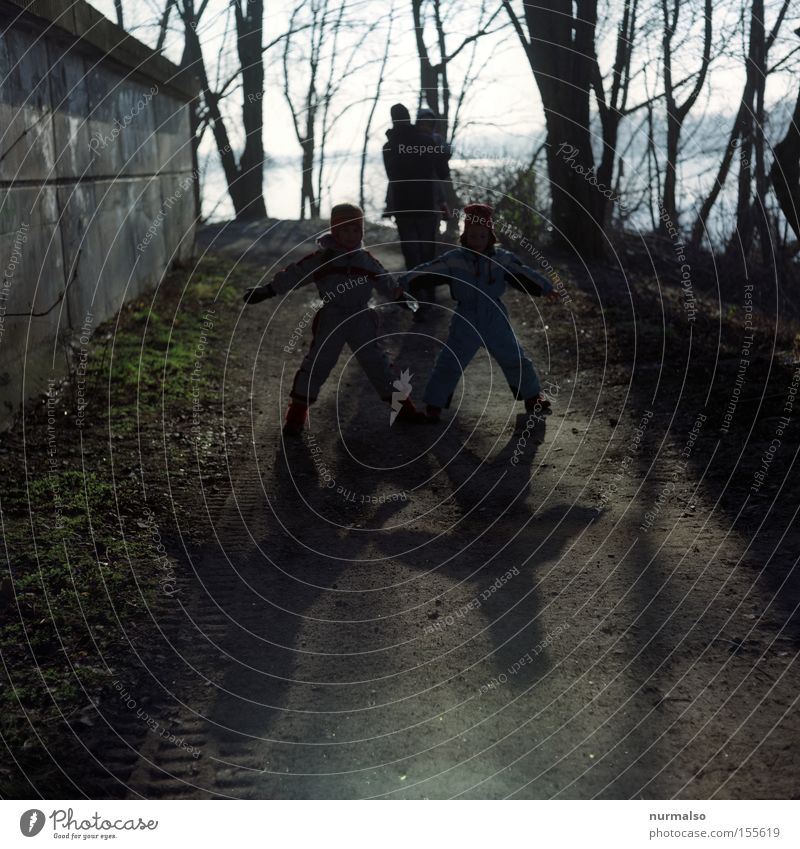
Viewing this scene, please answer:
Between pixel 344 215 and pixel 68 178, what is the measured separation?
9.46 ft

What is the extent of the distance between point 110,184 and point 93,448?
4574 millimetres

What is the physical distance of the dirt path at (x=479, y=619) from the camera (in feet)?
11.1

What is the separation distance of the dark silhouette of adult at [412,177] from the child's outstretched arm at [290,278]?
4.04m

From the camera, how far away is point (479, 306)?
7570 mm

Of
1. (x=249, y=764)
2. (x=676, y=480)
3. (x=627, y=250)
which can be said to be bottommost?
(x=249, y=764)

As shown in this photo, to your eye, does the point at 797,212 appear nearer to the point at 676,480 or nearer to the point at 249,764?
the point at 676,480

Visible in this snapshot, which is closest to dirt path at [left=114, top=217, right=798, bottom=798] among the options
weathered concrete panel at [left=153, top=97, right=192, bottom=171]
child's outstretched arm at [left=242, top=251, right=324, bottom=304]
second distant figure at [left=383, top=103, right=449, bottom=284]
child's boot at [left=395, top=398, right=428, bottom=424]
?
child's boot at [left=395, top=398, right=428, bottom=424]

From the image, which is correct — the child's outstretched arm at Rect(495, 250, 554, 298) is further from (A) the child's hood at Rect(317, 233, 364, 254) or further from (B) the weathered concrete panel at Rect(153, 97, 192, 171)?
(B) the weathered concrete panel at Rect(153, 97, 192, 171)

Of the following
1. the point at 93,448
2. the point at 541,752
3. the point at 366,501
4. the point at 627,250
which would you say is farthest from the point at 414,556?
the point at 627,250

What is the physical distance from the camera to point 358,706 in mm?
3795

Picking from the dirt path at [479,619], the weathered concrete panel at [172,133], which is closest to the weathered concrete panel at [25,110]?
the dirt path at [479,619]

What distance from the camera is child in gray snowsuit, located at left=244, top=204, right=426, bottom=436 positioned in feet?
23.7

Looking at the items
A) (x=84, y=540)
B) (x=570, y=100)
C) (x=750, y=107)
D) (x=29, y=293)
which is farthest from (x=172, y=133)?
(x=84, y=540)

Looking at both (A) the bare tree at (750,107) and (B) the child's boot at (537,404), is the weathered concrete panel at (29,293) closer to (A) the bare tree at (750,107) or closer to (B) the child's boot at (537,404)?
(B) the child's boot at (537,404)
